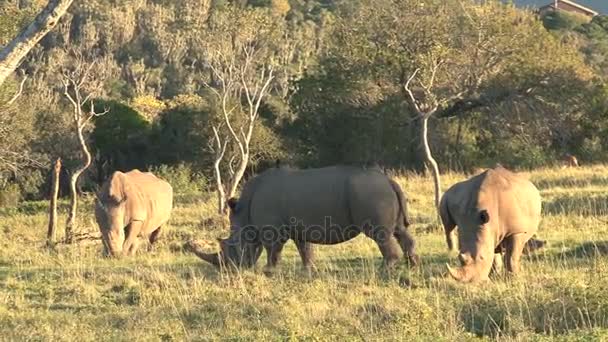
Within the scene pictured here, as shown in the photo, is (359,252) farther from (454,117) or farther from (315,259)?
(454,117)

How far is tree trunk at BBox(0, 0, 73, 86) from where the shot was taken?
23.9 ft

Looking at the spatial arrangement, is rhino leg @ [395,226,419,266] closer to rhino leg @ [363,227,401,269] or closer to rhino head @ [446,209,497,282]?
rhino leg @ [363,227,401,269]

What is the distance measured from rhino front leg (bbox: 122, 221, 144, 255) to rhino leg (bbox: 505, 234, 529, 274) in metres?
7.64

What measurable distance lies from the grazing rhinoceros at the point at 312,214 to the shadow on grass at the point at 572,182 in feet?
39.5

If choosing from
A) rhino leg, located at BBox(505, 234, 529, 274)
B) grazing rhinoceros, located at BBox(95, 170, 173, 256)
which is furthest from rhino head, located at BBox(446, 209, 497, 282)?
grazing rhinoceros, located at BBox(95, 170, 173, 256)

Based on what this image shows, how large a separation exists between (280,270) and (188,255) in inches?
134

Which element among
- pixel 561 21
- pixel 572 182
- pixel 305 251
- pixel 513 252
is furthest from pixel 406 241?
pixel 561 21

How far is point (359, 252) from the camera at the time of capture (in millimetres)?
14602

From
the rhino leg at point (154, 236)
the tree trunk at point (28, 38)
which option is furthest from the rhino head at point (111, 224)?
the tree trunk at point (28, 38)

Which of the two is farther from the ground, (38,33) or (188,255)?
(38,33)

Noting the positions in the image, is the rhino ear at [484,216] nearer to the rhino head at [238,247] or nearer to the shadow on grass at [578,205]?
the rhino head at [238,247]

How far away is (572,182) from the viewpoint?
23.8 meters

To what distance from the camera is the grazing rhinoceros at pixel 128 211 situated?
620 inches

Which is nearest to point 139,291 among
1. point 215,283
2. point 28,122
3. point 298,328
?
point 215,283
